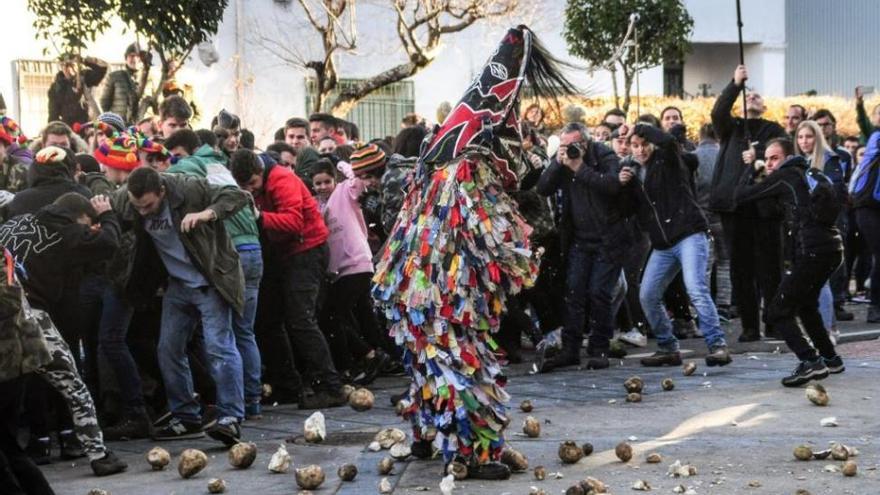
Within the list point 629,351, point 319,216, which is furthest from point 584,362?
point 319,216

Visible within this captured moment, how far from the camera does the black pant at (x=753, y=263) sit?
1341 centimetres

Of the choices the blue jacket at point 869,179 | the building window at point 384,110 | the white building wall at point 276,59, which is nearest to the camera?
the blue jacket at point 869,179

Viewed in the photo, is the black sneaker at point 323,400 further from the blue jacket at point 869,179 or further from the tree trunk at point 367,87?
the tree trunk at point 367,87

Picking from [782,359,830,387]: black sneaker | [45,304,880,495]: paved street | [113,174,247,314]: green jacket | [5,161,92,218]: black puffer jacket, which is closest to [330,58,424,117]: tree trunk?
[45,304,880,495]: paved street

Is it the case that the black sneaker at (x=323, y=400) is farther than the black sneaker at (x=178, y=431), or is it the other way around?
the black sneaker at (x=323, y=400)

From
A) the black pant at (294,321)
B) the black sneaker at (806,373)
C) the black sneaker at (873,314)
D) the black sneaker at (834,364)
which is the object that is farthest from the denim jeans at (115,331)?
the black sneaker at (873,314)

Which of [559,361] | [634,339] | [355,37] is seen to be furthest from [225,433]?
[355,37]

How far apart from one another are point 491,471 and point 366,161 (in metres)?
3.95

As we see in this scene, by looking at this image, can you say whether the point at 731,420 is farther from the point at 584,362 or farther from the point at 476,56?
the point at 476,56

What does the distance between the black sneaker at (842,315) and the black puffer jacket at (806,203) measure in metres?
3.53

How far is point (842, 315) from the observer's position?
1516cm

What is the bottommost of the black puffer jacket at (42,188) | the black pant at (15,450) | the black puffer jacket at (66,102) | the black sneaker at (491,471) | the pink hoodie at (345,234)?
the black sneaker at (491,471)

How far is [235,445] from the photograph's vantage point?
8.58 meters

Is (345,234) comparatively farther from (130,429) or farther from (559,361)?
(130,429)
